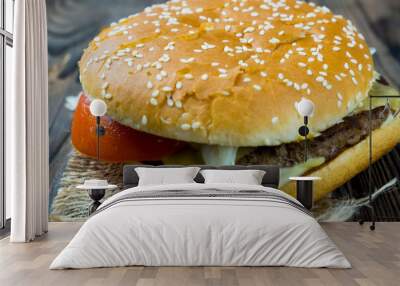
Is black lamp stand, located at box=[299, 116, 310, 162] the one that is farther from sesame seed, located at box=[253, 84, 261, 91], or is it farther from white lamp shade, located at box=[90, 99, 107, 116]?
white lamp shade, located at box=[90, 99, 107, 116]

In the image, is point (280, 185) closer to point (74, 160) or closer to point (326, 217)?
point (326, 217)

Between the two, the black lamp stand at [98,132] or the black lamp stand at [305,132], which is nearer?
the black lamp stand at [305,132]

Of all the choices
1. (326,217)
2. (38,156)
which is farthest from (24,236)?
(326,217)

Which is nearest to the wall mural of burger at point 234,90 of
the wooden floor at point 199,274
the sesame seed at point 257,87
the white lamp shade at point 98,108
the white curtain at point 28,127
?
the sesame seed at point 257,87

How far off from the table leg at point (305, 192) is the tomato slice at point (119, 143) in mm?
1379

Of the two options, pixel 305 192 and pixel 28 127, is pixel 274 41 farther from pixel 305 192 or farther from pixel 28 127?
pixel 28 127

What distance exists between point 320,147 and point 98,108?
2.53 meters

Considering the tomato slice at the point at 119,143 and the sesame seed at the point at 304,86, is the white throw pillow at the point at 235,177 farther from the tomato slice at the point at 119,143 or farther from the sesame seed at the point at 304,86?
the sesame seed at the point at 304,86

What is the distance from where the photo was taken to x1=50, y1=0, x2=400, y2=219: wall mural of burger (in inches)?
255

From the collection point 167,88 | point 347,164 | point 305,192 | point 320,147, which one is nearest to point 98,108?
point 167,88

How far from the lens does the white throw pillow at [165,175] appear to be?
618 centimetres

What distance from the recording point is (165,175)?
6227 millimetres

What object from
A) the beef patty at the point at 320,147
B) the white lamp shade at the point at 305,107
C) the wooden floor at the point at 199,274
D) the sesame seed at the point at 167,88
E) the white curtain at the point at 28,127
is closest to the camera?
the wooden floor at the point at 199,274

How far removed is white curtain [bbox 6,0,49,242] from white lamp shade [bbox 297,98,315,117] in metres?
2.66
